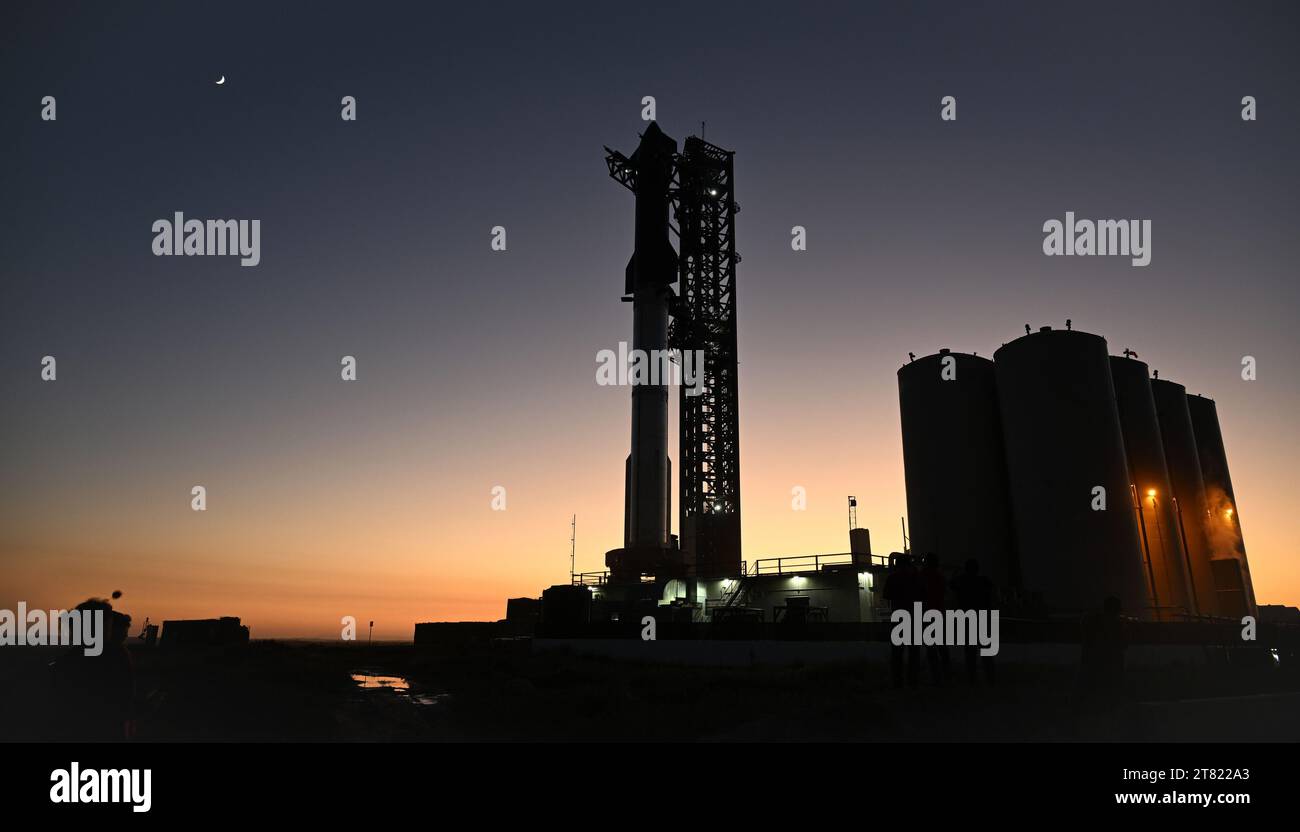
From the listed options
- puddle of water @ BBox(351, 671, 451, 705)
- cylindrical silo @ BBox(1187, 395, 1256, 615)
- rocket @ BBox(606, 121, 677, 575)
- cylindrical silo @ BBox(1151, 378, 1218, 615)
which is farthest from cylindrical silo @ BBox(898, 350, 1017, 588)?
puddle of water @ BBox(351, 671, 451, 705)

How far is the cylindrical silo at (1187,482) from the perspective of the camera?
3591 cm

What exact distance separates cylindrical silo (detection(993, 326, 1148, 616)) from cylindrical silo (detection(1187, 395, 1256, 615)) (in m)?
11.1

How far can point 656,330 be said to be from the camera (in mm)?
47000

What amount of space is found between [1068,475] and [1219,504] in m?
17.3

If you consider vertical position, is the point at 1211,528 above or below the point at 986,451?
below

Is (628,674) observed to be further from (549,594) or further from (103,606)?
(103,606)

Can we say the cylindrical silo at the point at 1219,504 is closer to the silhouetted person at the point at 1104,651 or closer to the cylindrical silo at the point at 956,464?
the cylindrical silo at the point at 956,464

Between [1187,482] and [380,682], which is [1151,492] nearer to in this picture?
[1187,482]

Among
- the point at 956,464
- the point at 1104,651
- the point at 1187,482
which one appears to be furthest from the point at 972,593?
the point at 1187,482

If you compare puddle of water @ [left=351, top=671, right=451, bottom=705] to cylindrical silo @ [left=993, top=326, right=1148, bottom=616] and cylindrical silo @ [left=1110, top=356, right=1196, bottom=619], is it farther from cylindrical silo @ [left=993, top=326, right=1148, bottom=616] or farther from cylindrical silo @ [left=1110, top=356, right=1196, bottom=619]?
cylindrical silo @ [left=1110, top=356, right=1196, bottom=619]

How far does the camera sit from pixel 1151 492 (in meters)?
33.8
